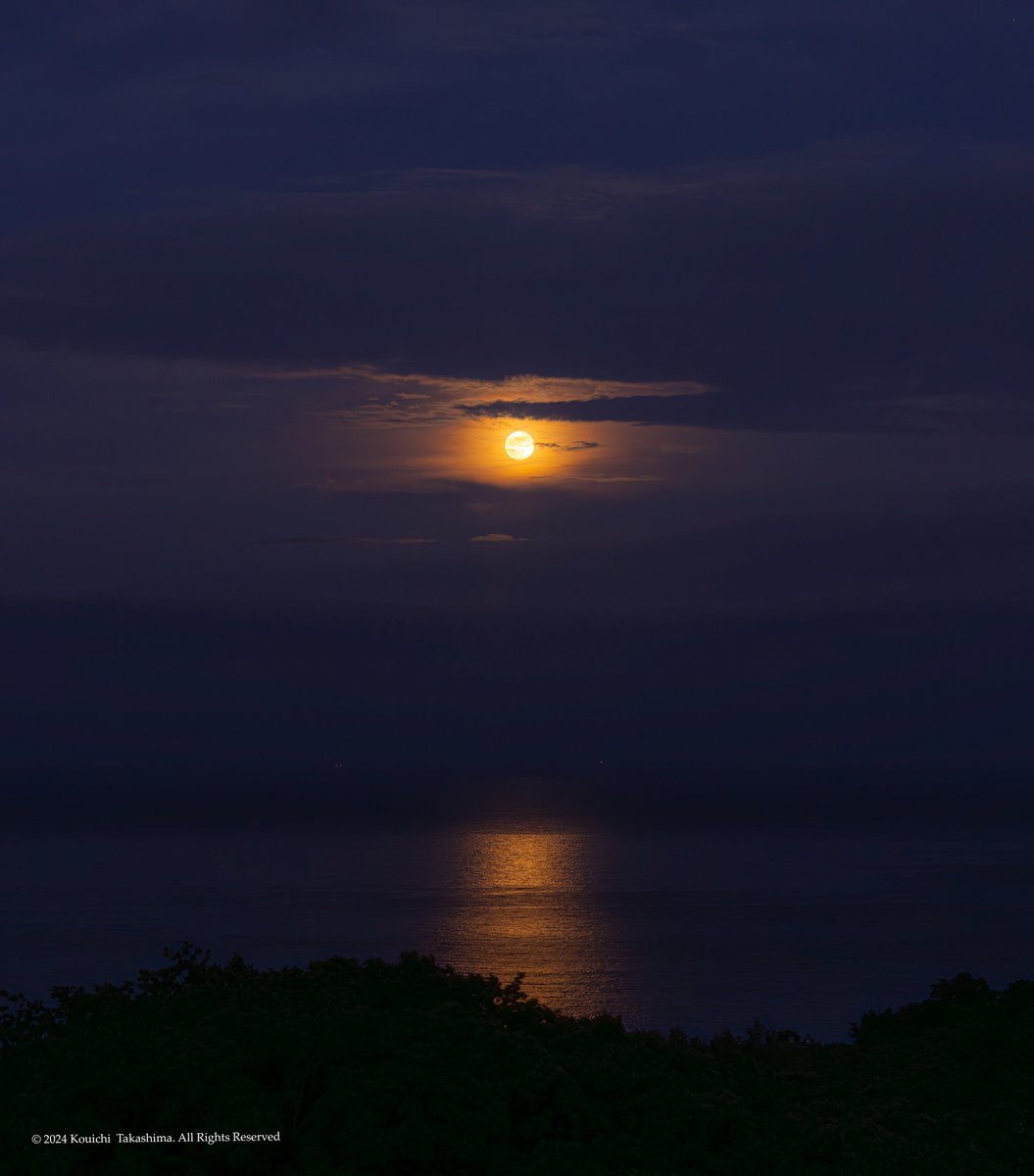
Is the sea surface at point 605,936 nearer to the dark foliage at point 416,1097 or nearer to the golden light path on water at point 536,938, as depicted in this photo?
the golden light path on water at point 536,938

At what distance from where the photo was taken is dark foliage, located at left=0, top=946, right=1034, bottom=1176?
1856cm

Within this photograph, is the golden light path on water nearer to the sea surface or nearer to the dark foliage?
the sea surface

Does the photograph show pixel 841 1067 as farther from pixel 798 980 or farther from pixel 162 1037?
pixel 798 980

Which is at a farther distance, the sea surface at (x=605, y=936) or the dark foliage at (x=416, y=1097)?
the sea surface at (x=605, y=936)

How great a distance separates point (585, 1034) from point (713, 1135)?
3396 millimetres

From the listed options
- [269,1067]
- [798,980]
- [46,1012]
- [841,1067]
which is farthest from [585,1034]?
[798,980]

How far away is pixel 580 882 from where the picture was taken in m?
199

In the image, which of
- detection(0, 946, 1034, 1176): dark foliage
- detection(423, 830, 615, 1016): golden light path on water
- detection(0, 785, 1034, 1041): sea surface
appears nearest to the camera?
detection(0, 946, 1034, 1176): dark foliage

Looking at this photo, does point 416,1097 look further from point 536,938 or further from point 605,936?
point 605,936

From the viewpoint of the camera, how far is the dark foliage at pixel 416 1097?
731 inches

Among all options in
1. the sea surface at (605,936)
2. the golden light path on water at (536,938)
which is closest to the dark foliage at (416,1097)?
the sea surface at (605,936)

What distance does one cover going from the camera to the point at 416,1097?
63.2 ft

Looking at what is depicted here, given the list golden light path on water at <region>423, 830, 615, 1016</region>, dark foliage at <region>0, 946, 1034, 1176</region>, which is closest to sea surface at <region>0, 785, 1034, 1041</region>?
golden light path on water at <region>423, 830, 615, 1016</region>

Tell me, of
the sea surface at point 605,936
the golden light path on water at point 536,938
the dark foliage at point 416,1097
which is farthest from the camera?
the sea surface at point 605,936
